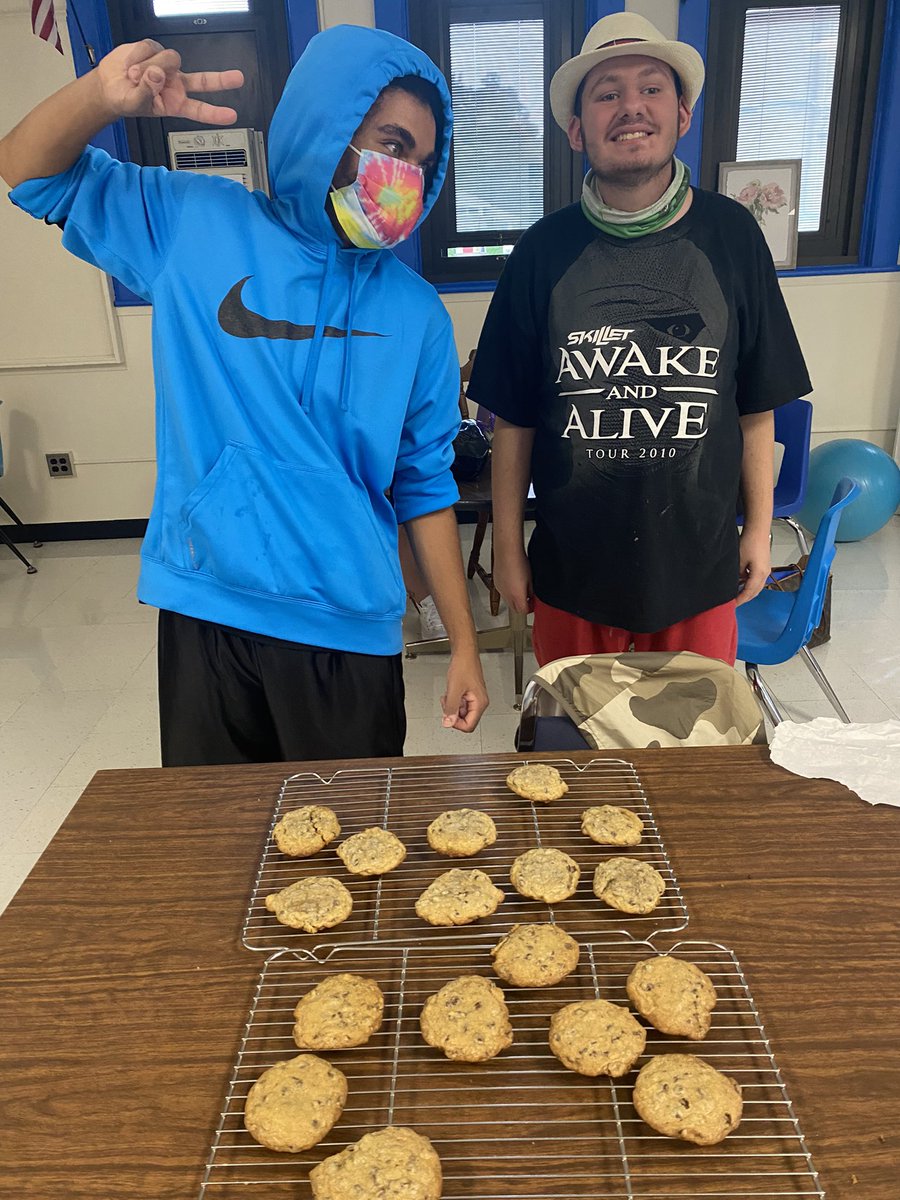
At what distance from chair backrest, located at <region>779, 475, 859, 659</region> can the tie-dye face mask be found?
4.26 ft

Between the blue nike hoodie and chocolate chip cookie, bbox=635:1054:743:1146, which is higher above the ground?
the blue nike hoodie

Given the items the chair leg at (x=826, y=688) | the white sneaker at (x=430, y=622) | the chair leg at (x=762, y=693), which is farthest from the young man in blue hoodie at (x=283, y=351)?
the white sneaker at (x=430, y=622)

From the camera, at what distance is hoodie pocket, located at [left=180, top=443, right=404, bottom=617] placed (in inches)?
48.1

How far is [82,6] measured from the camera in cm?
389

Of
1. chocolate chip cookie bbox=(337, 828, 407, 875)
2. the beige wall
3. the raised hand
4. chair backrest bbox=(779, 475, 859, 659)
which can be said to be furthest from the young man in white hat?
the beige wall

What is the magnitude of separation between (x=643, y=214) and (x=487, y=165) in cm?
331

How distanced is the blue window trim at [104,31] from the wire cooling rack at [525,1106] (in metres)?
3.86

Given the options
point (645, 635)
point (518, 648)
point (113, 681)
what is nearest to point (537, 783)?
point (645, 635)

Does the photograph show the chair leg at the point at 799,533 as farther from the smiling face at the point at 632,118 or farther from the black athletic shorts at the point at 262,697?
the black athletic shorts at the point at 262,697

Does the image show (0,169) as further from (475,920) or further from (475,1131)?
(475,1131)

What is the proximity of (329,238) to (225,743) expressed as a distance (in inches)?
32.1

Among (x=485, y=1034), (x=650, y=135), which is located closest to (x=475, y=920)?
(x=485, y=1034)

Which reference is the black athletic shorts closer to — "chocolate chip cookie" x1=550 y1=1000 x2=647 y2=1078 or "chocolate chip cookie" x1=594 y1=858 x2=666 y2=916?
"chocolate chip cookie" x1=594 y1=858 x2=666 y2=916

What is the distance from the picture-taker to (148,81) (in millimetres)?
1068
